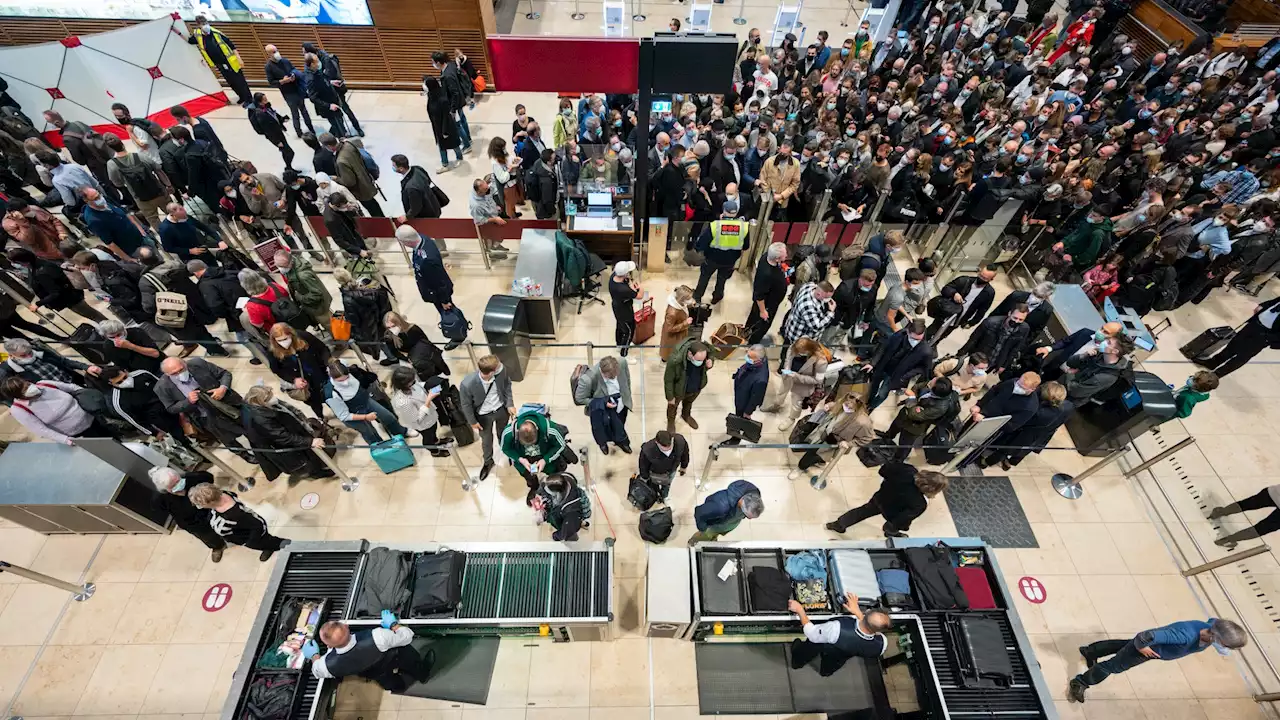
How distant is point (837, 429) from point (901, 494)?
0.96 metres

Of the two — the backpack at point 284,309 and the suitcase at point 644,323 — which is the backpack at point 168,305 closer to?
the backpack at point 284,309

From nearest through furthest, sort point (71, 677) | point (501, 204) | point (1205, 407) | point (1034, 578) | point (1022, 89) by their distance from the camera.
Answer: point (71, 677) < point (1034, 578) < point (1205, 407) < point (501, 204) < point (1022, 89)

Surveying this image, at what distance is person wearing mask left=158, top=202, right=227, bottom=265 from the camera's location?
7289 millimetres

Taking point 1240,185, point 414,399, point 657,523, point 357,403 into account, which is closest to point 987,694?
point 657,523

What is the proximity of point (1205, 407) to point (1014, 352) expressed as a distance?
154 inches

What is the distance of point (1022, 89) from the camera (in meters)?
11.9

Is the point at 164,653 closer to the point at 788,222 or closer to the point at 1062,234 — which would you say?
the point at 788,222

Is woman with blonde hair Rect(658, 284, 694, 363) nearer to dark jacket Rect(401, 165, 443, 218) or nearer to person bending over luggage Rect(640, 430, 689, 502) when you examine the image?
person bending over luggage Rect(640, 430, 689, 502)

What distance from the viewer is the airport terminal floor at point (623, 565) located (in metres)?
5.29

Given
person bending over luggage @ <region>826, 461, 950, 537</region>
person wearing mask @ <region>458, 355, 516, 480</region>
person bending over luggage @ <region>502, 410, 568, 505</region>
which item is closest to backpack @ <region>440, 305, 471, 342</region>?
person wearing mask @ <region>458, 355, 516, 480</region>

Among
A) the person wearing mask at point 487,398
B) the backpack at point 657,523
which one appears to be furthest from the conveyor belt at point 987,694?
the person wearing mask at point 487,398

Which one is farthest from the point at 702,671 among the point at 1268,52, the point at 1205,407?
the point at 1268,52

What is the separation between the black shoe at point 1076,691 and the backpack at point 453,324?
7899 millimetres

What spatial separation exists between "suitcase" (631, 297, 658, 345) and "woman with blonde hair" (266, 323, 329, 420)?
3.94m
